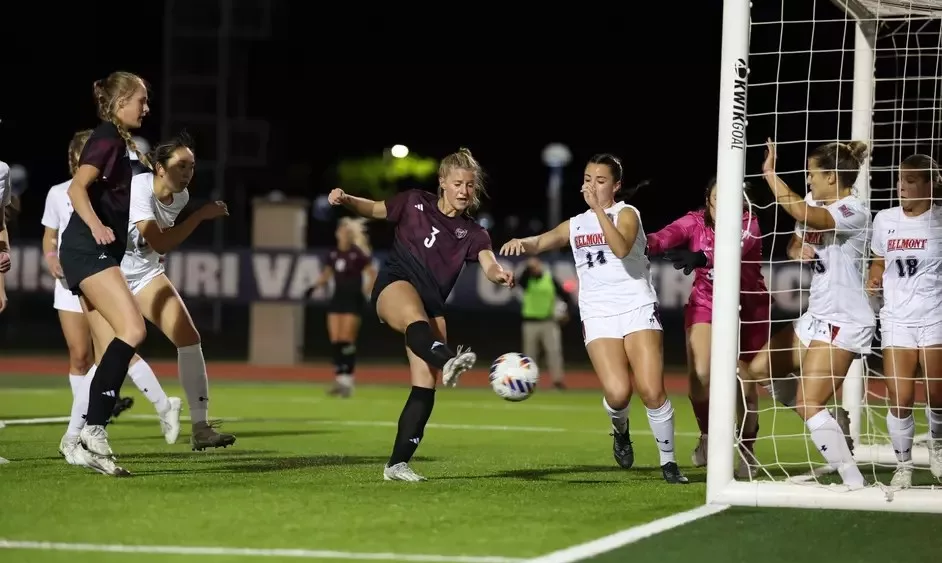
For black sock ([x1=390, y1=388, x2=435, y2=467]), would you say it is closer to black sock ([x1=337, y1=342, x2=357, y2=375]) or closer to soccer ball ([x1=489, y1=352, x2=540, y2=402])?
soccer ball ([x1=489, y1=352, x2=540, y2=402])

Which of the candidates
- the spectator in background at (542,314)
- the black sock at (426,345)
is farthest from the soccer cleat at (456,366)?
the spectator in background at (542,314)

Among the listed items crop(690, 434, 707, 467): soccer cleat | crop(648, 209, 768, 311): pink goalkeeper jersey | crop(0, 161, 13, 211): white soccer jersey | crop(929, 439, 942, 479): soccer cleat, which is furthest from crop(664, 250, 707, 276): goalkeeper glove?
crop(0, 161, 13, 211): white soccer jersey

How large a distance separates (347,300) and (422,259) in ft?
33.6

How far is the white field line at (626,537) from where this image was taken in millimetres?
5539

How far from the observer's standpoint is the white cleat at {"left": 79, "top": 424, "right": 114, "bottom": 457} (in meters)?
7.79

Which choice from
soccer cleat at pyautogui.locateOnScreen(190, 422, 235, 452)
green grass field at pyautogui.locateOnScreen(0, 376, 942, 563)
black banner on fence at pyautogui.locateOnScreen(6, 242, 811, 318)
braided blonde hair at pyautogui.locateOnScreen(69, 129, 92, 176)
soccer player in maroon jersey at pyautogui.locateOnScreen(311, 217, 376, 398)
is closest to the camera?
green grass field at pyautogui.locateOnScreen(0, 376, 942, 563)

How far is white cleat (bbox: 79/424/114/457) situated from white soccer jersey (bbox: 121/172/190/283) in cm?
154

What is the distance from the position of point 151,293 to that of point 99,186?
1518mm

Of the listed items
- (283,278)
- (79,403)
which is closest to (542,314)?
(283,278)

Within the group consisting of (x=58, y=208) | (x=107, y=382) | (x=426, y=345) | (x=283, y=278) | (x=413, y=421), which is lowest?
(x=413, y=421)

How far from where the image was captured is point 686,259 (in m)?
8.52

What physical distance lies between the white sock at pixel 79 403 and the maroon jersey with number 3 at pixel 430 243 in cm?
209

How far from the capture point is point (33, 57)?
156 ft

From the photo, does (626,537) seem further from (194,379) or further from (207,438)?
(194,379)
